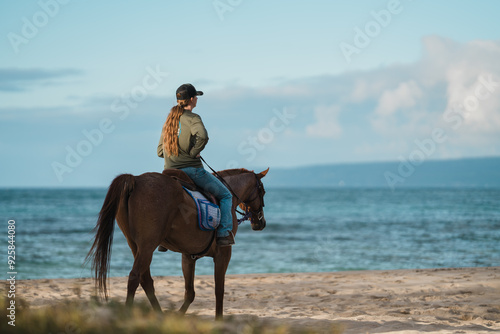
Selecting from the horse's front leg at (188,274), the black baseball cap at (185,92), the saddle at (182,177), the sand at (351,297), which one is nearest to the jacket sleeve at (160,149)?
the saddle at (182,177)

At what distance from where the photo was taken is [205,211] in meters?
6.16

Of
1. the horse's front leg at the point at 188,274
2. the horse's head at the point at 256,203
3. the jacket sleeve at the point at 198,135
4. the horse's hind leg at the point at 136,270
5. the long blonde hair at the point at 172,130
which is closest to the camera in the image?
the horse's hind leg at the point at 136,270

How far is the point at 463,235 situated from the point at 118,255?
50.6ft

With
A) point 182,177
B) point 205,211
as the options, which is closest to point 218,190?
point 205,211

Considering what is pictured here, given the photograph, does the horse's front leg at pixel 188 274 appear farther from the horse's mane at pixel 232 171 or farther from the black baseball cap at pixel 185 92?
the black baseball cap at pixel 185 92

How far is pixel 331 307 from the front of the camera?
8.70m

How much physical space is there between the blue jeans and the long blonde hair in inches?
10.3

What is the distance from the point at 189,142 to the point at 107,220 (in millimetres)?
1246

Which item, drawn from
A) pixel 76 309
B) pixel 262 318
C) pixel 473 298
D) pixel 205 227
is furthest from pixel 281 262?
pixel 76 309

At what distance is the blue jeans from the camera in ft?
20.7

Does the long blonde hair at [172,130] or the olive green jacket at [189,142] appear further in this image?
the long blonde hair at [172,130]

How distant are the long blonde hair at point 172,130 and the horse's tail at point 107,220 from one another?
0.75 meters

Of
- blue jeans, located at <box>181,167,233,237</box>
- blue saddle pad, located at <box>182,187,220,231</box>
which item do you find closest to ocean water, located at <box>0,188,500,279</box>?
blue jeans, located at <box>181,167,233,237</box>

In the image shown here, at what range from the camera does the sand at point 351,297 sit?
24.4ft
